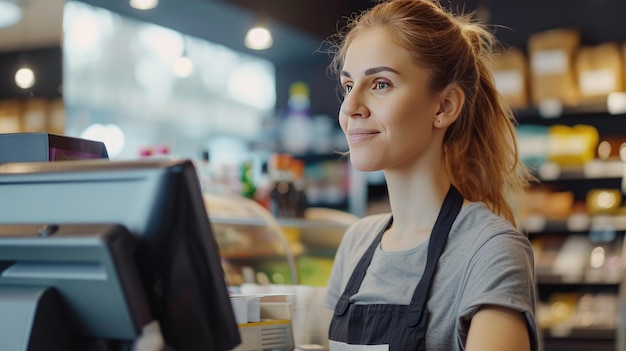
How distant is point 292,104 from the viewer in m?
7.71

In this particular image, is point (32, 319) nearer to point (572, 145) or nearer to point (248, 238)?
point (248, 238)

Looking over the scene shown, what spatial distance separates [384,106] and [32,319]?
100 cm

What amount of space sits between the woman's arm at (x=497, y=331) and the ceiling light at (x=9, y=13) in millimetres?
3089

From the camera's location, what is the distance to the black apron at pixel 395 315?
5.69ft

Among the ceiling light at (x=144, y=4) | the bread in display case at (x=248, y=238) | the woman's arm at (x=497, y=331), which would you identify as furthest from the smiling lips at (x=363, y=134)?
the ceiling light at (x=144, y=4)

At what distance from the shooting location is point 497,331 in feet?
5.09

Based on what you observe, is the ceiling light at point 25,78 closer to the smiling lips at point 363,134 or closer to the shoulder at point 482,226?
the smiling lips at point 363,134

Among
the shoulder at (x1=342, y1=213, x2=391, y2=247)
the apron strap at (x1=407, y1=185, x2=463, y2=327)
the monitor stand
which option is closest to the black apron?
the apron strap at (x1=407, y1=185, x2=463, y2=327)

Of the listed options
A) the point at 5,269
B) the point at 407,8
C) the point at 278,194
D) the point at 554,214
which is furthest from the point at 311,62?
the point at 5,269

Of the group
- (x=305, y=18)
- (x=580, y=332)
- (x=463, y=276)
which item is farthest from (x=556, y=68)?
(x=463, y=276)

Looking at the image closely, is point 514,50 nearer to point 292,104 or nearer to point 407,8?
point 292,104

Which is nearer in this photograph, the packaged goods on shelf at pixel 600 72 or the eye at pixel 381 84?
the eye at pixel 381 84

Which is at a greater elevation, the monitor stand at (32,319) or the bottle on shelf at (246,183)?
the bottle on shelf at (246,183)

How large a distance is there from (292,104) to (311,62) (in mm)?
555
